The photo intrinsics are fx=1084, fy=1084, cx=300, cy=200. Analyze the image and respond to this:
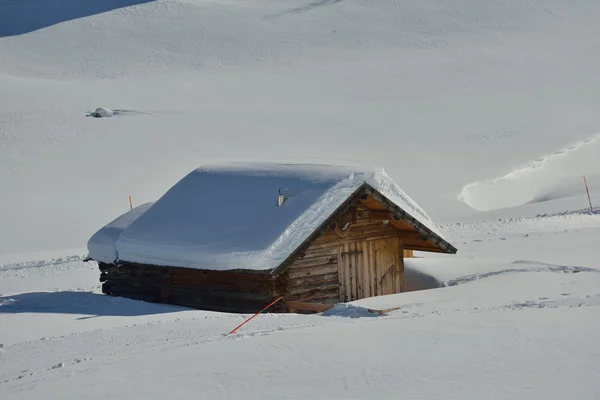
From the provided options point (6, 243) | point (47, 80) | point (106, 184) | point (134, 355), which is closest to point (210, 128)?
point (106, 184)

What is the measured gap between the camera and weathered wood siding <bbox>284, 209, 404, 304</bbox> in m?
19.5

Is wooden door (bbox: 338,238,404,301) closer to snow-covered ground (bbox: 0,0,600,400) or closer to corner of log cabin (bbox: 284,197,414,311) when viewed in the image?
corner of log cabin (bbox: 284,197,414,311)

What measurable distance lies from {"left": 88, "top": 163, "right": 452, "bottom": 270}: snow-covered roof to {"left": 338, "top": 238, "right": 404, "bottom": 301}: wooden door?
1137 millimetres

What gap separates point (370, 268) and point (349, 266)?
1.97 feet

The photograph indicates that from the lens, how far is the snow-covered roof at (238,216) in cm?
1858

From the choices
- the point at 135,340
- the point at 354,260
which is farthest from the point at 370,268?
the point at 135,340

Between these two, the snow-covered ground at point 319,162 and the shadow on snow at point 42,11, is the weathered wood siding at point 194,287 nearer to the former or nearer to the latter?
the snow-covered ground at point 319,162

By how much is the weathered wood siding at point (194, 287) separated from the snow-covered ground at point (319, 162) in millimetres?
744

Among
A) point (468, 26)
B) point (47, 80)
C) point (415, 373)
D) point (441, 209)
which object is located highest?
point (468, 26)

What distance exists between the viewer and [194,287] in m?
20.0

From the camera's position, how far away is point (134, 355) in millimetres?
13688

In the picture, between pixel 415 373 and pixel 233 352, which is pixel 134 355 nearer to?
pixel 233 352

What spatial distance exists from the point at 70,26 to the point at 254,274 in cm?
5739

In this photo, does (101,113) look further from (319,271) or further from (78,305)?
(319,271)
